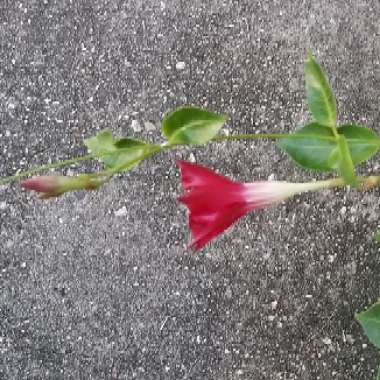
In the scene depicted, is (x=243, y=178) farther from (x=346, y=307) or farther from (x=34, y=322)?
(x=34, y=322)

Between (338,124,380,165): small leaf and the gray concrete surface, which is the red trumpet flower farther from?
the gray concrete surface

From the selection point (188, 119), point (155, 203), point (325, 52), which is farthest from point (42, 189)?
point (325, 52)

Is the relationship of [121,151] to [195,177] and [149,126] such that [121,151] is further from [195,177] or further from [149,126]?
[149,126]

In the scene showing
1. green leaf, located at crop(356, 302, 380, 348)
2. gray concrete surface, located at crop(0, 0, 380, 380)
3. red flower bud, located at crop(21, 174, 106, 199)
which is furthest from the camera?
gray concrete surface, located at crop(0, 0, 380, 380)

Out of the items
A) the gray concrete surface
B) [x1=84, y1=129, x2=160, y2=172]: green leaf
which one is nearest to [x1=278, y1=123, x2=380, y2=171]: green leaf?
[x1=84, y1=129, x2=160, y2=172]: green leaf

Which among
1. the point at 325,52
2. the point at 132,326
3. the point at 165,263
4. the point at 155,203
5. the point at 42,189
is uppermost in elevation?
the point at 325,52

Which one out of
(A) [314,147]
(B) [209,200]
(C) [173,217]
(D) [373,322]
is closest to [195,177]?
(B) [209,200]
